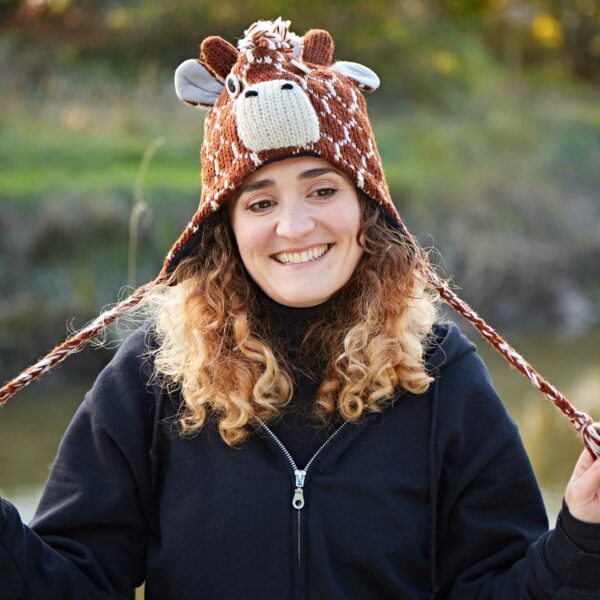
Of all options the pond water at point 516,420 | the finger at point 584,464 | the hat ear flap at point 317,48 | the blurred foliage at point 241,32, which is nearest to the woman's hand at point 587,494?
the finger at point 584,464

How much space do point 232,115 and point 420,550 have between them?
2.70ft

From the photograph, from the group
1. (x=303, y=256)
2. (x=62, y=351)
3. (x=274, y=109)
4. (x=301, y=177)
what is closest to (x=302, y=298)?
(x=303, y=256)

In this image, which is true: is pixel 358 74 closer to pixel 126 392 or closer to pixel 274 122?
pixel 274 122

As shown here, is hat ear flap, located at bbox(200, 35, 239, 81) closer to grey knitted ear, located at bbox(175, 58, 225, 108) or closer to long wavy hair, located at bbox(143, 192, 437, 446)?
grey knitted ear, located at bbox(175, 58, 225, 108)

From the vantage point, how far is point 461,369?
193 centimetres

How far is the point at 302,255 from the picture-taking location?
6.08ft

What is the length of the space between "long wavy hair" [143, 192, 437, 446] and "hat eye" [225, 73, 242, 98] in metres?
0.23

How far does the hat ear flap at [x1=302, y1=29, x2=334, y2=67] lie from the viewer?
1964 mm

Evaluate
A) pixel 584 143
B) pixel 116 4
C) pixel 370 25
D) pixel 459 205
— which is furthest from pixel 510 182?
pixel 116 4

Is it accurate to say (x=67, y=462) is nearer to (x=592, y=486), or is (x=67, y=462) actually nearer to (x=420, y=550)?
(x=420, y=550)

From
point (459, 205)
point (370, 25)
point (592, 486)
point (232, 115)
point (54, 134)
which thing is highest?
point (370, 25)

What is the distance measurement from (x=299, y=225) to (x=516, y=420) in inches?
103

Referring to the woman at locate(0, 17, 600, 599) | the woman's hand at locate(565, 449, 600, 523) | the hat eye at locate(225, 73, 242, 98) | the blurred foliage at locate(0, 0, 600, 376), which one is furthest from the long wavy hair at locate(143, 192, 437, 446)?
the blurred foliage at locate(0, 0, 600, 376)

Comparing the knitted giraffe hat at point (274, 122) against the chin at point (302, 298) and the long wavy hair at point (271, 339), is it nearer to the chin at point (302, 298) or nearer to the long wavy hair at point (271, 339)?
the long wavy hair at point (271, 339)
